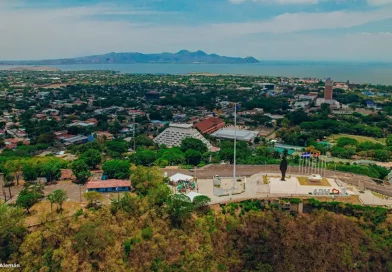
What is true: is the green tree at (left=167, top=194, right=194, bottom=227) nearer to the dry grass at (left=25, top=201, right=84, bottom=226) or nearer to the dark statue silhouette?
the dry grass at (left=25, top=201, right=84, bottom=226)

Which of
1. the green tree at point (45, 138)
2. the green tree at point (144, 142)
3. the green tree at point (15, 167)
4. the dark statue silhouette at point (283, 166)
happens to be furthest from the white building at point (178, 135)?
the green tree at point (15, 167)

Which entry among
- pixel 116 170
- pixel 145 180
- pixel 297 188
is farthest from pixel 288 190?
pixel 116 170

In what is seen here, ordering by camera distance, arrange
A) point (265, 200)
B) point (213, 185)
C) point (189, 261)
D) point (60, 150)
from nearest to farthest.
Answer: point (189, 261) < point (265, 200) < point (213, 185) < point (60, 150)

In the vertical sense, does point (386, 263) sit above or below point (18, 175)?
below

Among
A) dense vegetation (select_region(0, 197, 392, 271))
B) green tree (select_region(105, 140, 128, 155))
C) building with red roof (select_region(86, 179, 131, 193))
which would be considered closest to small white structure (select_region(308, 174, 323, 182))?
dense vegetation (select_region(0, 197, 392, 271))

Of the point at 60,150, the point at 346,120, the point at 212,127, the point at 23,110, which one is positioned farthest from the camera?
the point at 23,110

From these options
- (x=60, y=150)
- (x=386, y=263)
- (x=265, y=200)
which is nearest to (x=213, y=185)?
(x=265, y=200)

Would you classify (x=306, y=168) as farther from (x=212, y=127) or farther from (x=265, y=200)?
(x=212, y=127)
